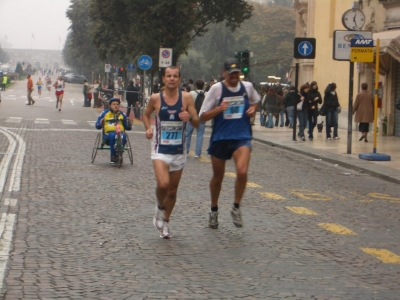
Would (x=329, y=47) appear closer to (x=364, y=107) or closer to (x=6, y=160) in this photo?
(x=364, y=107)

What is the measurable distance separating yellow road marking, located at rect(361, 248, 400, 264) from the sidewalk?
7.16 m

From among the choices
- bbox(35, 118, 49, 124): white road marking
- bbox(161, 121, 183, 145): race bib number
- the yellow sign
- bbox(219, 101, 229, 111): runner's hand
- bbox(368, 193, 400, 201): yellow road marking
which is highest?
the yellow sign

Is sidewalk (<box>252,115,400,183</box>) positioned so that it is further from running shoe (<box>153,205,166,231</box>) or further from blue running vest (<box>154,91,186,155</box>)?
running shoe (<box>153,205,166,231</box>)

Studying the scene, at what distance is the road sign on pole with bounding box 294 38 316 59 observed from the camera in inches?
975

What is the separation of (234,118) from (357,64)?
→ 76.3ft

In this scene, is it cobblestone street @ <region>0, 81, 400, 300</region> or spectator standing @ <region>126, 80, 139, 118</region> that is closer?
cobblestone street @ <region>0, 81, 400, 300</region>

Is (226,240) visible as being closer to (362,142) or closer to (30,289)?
(30,289)

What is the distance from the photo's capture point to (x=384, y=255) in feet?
27.6

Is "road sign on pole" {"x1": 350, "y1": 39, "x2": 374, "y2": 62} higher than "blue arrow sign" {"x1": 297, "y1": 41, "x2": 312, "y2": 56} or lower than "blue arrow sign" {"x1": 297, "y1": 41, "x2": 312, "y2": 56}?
lower

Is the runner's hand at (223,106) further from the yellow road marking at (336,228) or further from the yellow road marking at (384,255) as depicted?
the yellow road marking at (384,255)

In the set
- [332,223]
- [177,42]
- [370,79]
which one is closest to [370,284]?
[332,223]

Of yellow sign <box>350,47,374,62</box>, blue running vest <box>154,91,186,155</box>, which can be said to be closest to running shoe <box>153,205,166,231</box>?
blue running vest <box>154,91,186,155</box>

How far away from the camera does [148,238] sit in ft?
29.3

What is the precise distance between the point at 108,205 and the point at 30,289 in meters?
4.68
